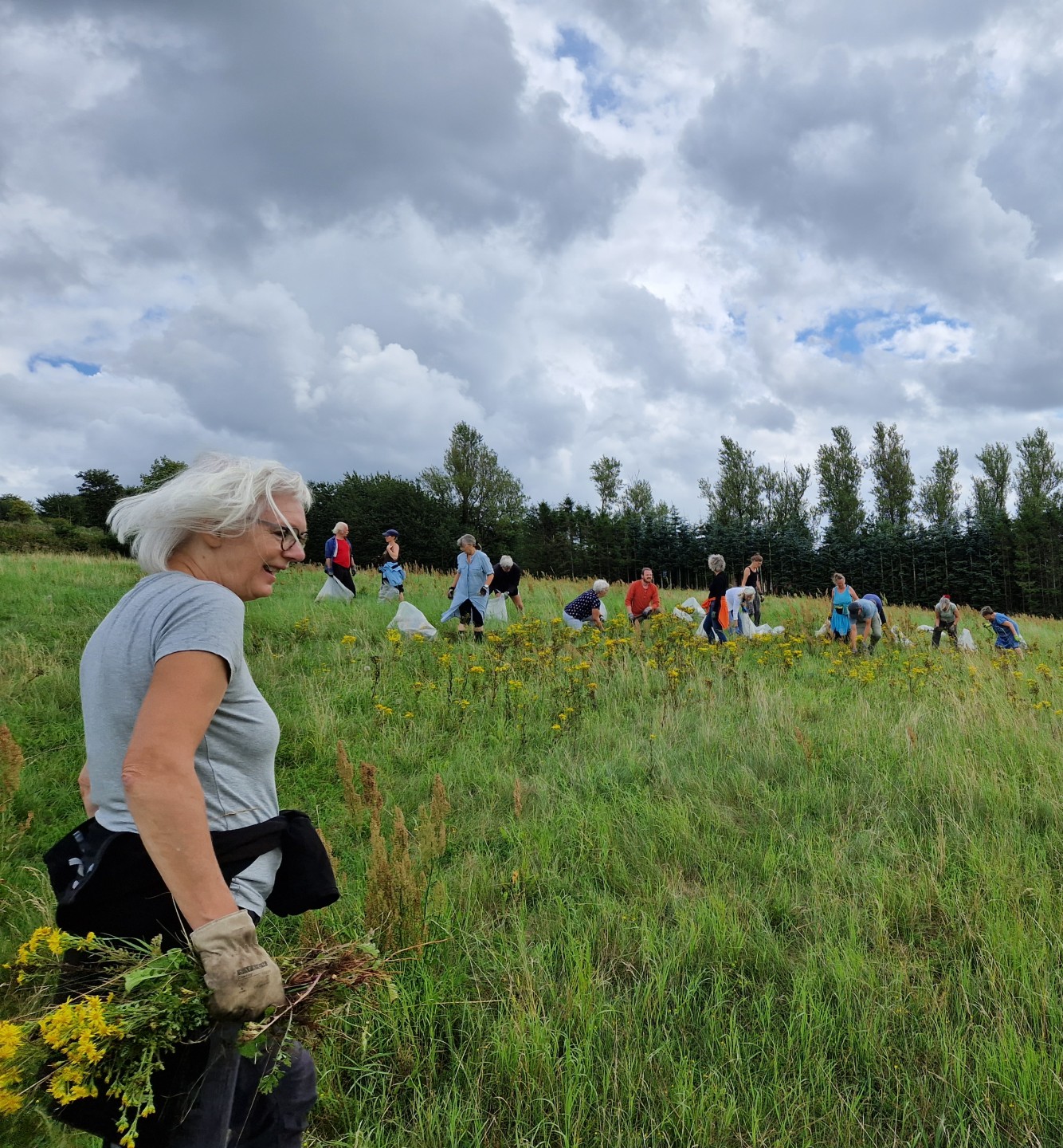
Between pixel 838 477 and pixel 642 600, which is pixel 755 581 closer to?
pixel 642 600

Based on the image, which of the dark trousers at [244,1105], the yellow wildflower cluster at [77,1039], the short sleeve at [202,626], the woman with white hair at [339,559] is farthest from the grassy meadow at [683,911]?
the woman with white hair at [339,559]

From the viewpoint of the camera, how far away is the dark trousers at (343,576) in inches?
463

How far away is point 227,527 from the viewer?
141 centimetres

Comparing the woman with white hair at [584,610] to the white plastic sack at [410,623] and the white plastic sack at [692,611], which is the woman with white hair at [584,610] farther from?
the white plastic sack at [410,623]

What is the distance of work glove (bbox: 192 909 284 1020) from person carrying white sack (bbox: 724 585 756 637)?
1064 centimetres

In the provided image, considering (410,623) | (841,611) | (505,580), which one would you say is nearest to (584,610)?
(505,580)

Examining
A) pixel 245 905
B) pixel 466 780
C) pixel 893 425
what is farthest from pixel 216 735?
pixel 893 425

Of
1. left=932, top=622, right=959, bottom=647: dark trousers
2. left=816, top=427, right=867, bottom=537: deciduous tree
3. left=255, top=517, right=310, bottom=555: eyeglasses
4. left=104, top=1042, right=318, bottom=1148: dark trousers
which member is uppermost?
left=816, top=427, right=867, bottom=537: deciduous tree

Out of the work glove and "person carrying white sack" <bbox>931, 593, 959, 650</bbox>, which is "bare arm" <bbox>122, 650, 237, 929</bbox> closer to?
the work glove

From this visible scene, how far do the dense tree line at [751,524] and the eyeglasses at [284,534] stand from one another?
33824mm

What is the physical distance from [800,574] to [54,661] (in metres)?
38.2

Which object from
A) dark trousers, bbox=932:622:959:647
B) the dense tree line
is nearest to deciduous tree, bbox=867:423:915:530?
the dense tree line

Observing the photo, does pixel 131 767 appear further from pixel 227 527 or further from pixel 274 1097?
pixel 274 1097

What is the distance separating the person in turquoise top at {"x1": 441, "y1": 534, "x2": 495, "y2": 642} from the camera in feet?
31.7
